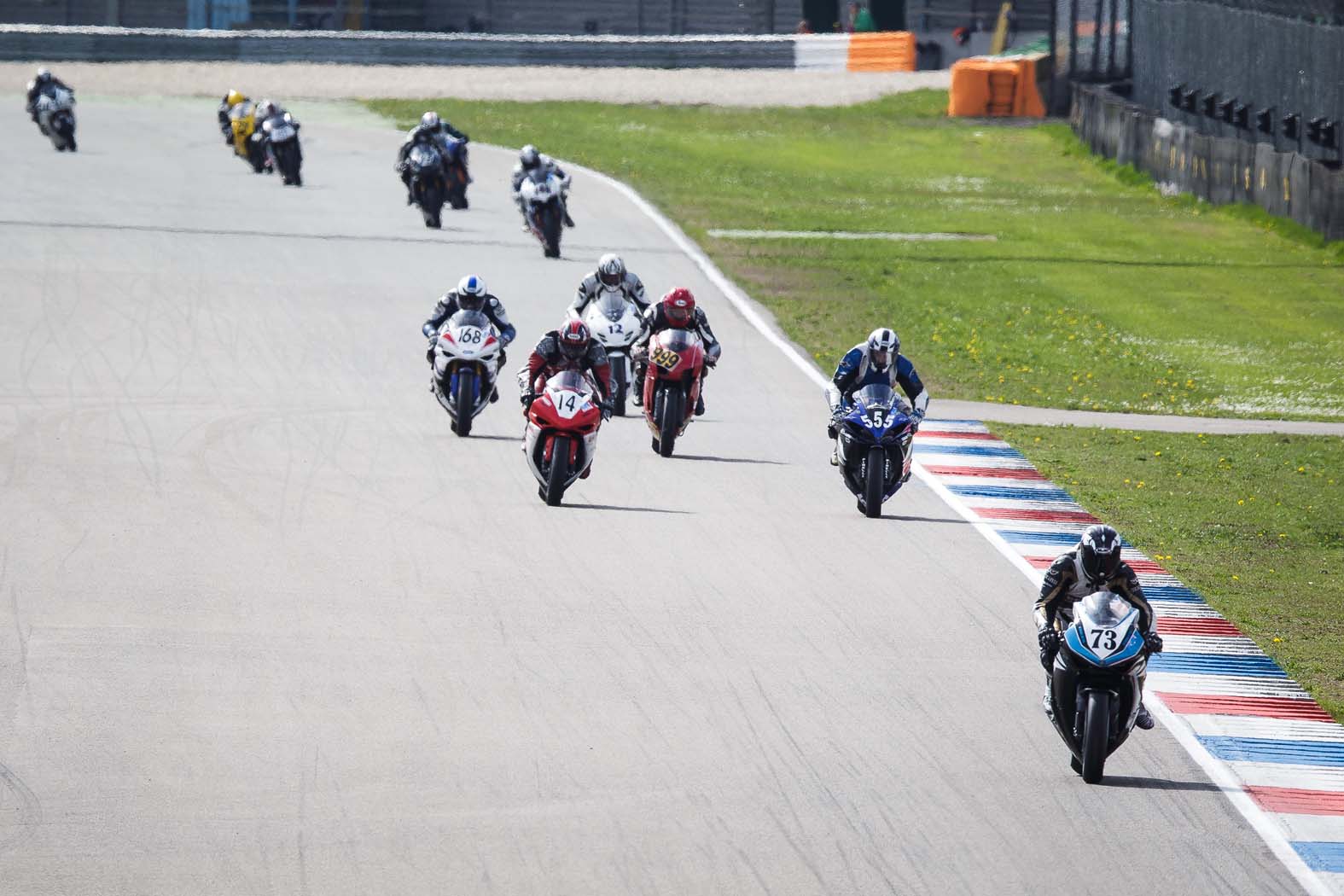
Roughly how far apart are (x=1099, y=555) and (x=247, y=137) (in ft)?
99.6

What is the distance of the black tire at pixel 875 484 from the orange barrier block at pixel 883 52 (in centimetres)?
4243

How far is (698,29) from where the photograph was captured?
202ft

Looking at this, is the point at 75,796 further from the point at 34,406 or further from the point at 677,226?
the point at 677,226

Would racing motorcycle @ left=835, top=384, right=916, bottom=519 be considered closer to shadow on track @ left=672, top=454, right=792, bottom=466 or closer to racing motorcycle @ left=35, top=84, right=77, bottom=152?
shadow on track @ left=672, top=454, right=792, bottom=466

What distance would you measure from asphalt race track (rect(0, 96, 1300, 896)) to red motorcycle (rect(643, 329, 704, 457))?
417mm

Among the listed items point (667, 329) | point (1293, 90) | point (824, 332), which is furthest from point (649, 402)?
point (1293, 90)

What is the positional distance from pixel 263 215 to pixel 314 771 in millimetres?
23949

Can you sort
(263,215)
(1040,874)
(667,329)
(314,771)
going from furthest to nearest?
(263,215) → (667,329) → (314,771) → (1040,874)

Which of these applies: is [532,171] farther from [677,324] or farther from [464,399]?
[677,324]

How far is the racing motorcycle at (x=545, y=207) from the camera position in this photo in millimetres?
29078

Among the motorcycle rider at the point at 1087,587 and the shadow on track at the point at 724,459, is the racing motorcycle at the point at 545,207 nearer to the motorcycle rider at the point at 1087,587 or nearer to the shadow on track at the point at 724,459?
the shadow on track at the point at 724,459

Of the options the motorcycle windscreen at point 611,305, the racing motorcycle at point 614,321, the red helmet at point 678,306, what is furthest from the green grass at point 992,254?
the red helmet at point 678,306

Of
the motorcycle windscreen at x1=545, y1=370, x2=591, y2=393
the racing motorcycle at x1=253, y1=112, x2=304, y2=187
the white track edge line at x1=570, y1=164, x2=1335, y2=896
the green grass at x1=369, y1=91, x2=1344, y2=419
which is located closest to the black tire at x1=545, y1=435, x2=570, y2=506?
the motorcycle windscreen at x1=545, y1=370, x2=591, y2=393

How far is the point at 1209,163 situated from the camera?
126 ft
